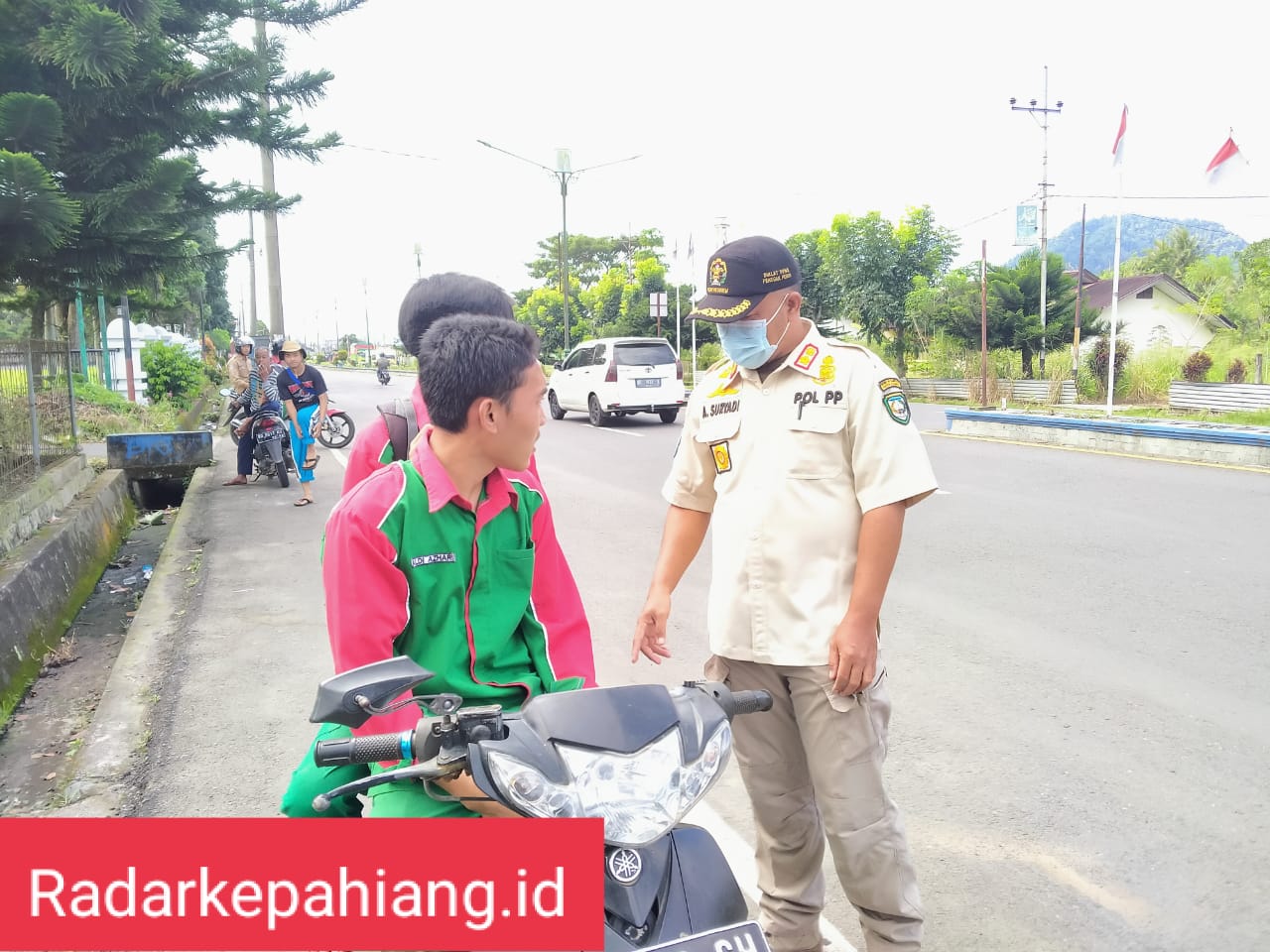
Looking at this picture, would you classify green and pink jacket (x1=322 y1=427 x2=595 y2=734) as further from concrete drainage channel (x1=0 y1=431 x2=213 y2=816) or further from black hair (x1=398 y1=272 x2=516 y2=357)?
concrete drainage channel (x1=0 y1=431 x2=213 y2=816)

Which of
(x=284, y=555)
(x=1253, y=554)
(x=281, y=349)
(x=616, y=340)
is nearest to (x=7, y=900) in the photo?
(x=284, y=555)

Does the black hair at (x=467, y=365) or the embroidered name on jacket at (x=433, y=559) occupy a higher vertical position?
the black hair at (x=467, y=365)

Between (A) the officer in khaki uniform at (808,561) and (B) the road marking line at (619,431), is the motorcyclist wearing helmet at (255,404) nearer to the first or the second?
(B) the road marking line at (619,431)

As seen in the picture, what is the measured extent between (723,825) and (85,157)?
21.6 feet

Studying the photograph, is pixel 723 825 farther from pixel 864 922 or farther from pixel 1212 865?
pixel 1212 865

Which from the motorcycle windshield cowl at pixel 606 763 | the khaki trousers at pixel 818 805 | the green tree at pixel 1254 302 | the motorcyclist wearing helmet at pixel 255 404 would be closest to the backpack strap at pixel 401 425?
the khaki trousers at pixel 818 805

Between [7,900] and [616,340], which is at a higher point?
[616,340]

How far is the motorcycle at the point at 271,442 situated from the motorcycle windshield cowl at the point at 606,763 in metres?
9.62

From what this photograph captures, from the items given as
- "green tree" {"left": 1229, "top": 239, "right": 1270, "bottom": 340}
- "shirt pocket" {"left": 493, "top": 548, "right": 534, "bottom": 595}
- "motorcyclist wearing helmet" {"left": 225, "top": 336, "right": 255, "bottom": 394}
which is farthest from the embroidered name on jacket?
"green tree" {"left": 1229, "top": 239, "right": 1270, "bottom": 340}

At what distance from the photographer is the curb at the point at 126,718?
11.6ft

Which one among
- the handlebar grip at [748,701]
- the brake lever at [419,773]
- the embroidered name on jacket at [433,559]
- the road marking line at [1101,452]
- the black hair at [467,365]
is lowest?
the road marking line at [1101,452]

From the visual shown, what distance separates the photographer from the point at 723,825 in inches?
129

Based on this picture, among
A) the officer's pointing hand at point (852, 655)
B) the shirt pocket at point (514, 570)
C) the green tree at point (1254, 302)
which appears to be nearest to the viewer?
the shirt pocket at point (514, 570)

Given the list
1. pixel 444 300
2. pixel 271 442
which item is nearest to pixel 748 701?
pixel 444 300
